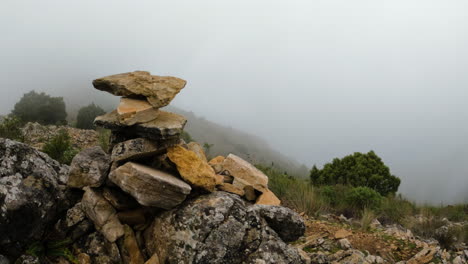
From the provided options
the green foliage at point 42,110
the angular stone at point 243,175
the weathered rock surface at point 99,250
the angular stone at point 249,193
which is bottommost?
the green foliage at point 42,110

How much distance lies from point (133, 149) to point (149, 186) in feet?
2.61

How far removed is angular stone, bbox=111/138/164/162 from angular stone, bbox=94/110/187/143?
0.13m

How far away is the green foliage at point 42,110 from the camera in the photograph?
25.0m

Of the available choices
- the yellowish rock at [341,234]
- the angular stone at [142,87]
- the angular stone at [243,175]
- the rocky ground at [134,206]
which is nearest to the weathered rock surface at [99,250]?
the rocky ground at [134,206]

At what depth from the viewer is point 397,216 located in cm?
1152

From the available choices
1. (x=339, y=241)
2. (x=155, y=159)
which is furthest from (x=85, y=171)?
(x=339, y=241)

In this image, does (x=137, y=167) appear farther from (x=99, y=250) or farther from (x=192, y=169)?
(x=99, y=250)

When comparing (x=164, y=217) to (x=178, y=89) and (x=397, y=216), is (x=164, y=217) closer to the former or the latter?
(x=178, y=89)

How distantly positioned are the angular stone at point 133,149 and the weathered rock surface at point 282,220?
183 cm

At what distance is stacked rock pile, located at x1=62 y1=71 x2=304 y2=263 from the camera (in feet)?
15.3

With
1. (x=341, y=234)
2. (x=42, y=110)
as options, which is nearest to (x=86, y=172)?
Answer: (x=341, y=234)

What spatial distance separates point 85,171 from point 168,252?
176cm

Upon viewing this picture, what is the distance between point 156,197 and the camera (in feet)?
15.5

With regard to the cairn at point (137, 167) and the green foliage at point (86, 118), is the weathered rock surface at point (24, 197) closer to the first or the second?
the cairn at point (137, 167)
